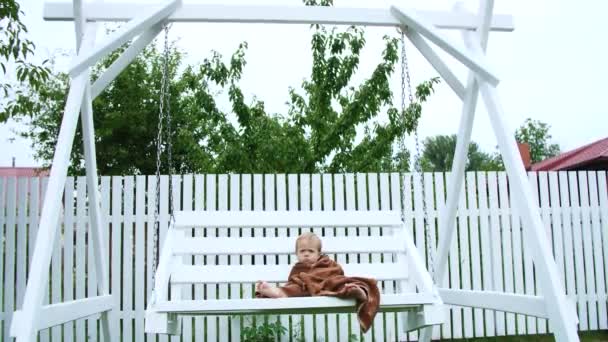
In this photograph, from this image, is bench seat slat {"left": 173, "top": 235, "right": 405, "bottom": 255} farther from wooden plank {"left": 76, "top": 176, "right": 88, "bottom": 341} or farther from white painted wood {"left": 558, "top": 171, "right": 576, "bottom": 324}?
white painted wood {"left": 558, "top": 171, "right": 576, "bottom": 324}

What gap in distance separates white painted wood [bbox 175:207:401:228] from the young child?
28 centimetres

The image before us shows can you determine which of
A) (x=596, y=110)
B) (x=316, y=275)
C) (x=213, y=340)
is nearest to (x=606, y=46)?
(x=596, y=110)

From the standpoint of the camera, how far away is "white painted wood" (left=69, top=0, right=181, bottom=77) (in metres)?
3.01

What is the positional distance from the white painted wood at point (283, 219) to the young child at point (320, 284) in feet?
0.90

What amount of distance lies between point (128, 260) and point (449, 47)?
318 centimetres

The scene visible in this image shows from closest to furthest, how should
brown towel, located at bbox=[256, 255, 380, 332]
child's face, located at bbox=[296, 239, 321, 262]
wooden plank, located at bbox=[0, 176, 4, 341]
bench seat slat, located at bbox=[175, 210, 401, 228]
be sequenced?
brown towel, located at bbox=[256, 255, 380, 332], child's face, located at bbox=[296, 239, 321, 262], bench seat slat, located at bbox=[175, 210, 401, 228], wooden plank, located at bbox=[0, 176, 4, 341]

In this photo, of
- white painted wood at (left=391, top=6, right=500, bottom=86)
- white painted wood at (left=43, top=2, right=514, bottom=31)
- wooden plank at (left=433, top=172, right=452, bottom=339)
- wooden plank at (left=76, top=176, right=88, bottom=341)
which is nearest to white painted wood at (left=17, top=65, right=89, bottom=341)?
white painted wood at (left=43, top=2, right=514, bottom=31)

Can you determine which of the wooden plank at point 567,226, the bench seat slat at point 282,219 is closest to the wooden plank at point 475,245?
the wooden plank at point 567,226

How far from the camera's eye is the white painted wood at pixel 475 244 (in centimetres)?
564

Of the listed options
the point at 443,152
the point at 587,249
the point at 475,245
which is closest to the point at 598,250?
the point at 587,249

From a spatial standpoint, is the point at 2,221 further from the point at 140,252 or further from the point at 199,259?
the point at 199,259

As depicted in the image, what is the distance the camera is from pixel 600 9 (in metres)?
14.6

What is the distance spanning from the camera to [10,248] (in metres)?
5.14

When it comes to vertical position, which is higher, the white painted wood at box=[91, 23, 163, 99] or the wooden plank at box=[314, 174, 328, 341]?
the white painted wood at box=[91, 23, 163, 99]
